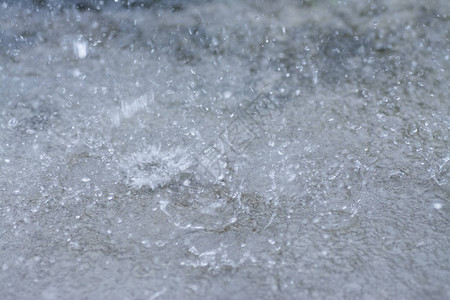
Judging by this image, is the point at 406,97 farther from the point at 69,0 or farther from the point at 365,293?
the point at 69,0

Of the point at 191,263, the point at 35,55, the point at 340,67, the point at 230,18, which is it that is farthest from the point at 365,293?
the point at 35,55

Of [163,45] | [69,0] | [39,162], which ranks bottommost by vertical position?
[39,162]

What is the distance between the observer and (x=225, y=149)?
229 cm

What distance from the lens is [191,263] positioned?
166cm

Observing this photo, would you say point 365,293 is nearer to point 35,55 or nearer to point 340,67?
point 340,67

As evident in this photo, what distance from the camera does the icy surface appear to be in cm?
164

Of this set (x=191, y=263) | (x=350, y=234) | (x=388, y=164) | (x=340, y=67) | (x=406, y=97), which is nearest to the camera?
(x=191, y=263)

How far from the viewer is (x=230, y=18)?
2.88m

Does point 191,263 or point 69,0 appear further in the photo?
point 69,0

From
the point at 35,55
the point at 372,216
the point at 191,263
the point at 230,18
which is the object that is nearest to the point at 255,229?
the point at 191,263

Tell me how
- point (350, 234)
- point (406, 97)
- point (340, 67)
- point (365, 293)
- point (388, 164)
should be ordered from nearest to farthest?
point (365, 293) → point (350, 234) → point (388, 164) → point (406, 97) → point (340, 67)

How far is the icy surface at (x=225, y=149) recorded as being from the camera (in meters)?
1.64

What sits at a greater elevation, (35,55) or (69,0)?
(69,0)

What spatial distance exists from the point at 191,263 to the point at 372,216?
64 cm
